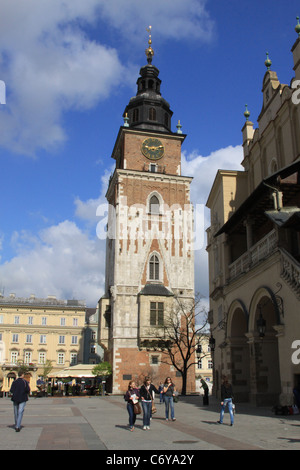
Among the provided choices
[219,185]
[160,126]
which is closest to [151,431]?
[219,185]

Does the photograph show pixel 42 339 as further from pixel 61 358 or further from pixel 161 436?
pixel 161 436

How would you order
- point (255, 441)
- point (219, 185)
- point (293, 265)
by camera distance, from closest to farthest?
point (255, 441) < point (293, 265) < point (219, 185)

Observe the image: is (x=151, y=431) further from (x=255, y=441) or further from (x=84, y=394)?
(x=84, y=394)

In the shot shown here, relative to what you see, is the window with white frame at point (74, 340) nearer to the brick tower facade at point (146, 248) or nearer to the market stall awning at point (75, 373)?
→ the brick tower facade at point (146, 248)

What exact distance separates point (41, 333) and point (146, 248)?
3617 cm

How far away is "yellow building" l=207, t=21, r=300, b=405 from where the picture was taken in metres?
16.9

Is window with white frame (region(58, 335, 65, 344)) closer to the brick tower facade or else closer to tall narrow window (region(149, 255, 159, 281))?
the brick tower facade

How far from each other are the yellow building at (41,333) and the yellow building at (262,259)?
164 feet

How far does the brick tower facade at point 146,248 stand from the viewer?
44.6m

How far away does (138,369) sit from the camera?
44156 millimetres

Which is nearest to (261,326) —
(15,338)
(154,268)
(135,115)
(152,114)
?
(154,268)

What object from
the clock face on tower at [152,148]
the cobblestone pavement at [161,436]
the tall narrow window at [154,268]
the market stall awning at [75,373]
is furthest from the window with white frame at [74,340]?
the cobblestone pavement at [161,436]

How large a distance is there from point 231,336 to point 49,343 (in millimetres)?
56574

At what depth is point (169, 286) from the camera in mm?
47656
